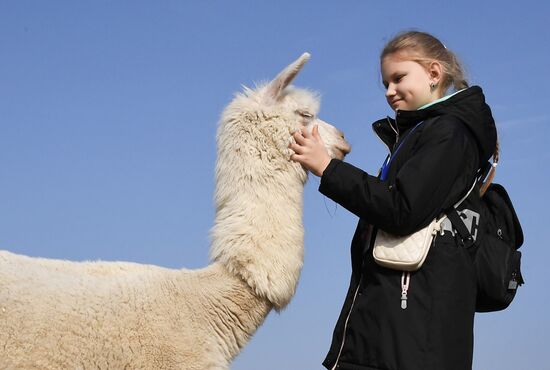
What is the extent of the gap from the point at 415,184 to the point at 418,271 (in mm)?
318

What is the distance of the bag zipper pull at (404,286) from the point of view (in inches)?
100

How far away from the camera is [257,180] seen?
11.6 ft

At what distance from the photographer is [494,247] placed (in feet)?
9.03

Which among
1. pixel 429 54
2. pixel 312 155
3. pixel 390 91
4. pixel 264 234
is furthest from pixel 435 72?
pixel 264 234

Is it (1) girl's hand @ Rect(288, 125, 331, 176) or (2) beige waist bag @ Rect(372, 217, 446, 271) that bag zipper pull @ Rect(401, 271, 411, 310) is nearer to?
(2) beige waist bag @ Rect(372, 217, 446, 271)

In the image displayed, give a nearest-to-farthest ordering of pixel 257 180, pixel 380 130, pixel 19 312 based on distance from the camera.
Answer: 1. pixel 380 130
2. pixel 19 312
3. pixel 257 180

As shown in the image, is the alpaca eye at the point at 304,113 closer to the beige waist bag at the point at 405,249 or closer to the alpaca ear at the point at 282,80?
the alpaca ear at the point at 282,80

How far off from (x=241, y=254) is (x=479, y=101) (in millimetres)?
1292

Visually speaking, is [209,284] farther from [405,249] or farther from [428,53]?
[428,53]

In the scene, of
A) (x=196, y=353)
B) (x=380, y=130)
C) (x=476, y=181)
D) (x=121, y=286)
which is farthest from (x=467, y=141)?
(x=121, y=286)

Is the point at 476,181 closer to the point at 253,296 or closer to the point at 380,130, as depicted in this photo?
the point at 380,130

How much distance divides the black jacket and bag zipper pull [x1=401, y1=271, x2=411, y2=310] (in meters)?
0.01

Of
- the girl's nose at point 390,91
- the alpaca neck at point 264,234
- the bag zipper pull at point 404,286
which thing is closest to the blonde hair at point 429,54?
the girl's nose at point 390,91

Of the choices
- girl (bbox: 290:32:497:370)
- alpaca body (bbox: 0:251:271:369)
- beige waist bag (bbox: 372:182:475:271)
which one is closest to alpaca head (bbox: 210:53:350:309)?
alpaca body (bbox: 0:251:271:369)
